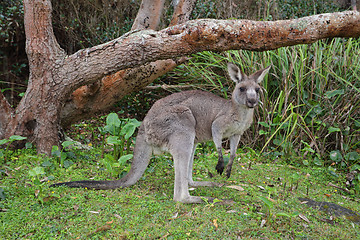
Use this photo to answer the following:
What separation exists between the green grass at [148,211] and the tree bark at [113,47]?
1.62 ft

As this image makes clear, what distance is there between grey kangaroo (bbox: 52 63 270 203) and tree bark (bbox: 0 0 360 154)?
1.47 ft

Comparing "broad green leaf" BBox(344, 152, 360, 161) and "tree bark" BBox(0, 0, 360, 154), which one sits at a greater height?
"tree bark" BBox(0, 0, 360, 154)

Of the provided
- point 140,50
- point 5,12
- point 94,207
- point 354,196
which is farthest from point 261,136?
point 5,12

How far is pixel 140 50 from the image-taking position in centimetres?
402

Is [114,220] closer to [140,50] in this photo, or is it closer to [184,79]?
[140,50]

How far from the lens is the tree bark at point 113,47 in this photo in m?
3.77

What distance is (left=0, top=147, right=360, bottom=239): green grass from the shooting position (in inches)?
114

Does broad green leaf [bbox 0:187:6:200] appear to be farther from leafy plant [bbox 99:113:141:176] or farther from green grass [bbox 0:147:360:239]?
leafy plant [bbox 99:113:141:176]

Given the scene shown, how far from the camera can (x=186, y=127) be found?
3.68 metres

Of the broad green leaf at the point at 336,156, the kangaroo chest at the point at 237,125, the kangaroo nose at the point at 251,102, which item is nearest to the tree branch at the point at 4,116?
the kangaroo chest at the point at 237,125

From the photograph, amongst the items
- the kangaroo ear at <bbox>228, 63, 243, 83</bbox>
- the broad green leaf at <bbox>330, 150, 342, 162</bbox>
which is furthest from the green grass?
the kangaroo ear at <bbox>228, 63, 243, 83</bbox>

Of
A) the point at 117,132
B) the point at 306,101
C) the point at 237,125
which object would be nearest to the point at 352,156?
the point at 306,101

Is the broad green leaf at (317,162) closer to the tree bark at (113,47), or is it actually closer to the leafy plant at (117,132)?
the tree bark at (113,47)

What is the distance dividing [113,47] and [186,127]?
1381mm
